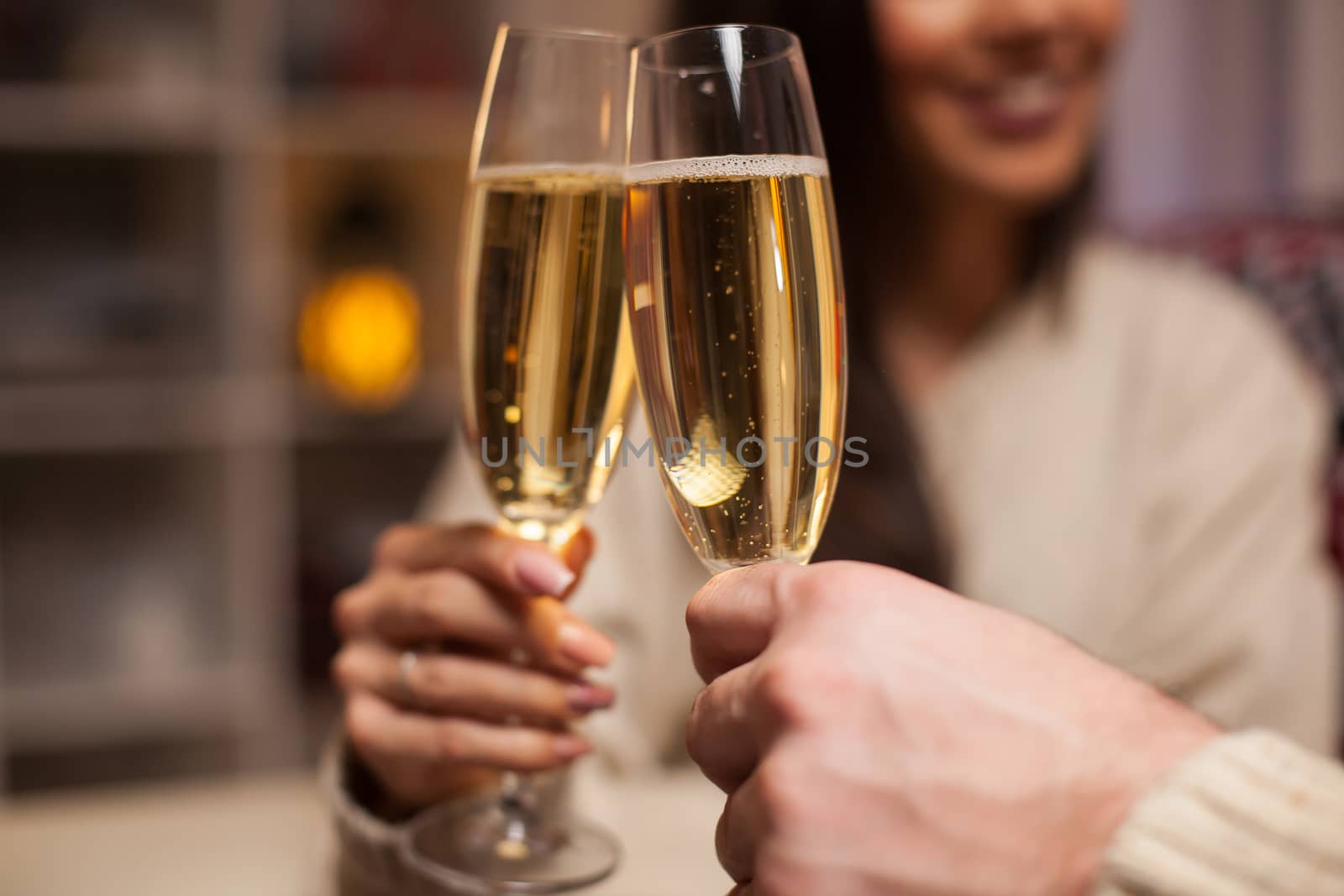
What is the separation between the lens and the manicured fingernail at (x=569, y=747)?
589 mm

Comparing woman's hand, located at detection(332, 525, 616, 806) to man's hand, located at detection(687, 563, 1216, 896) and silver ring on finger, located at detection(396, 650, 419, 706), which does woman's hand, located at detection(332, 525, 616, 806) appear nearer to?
silver ring on finger, located at detection(396, 650, 419, 706)

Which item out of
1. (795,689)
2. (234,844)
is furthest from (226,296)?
(795,689)

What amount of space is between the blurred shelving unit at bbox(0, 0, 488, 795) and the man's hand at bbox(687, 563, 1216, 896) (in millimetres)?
1714

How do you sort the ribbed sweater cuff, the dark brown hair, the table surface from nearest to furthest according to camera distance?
the ribbed sweater cuff, the table surface, the dark brown hair

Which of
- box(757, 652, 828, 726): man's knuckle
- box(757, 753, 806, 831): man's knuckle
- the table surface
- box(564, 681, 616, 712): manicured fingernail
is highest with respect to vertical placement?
box(757, 652, 828, 726): man's knuckle

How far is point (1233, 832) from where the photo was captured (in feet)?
1.10

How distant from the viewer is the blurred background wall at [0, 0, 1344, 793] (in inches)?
73.2

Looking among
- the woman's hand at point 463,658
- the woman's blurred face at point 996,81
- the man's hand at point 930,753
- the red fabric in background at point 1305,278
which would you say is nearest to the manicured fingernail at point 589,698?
the woman's hand at point 463,658

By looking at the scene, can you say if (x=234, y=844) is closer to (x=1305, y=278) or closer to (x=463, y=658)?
(x=463, y=658)

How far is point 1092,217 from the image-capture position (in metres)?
1.32

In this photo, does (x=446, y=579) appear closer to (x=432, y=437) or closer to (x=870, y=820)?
(x=870, y=820)

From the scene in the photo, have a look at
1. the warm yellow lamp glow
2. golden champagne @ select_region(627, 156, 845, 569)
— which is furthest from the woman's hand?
the warm yellow lamp glow

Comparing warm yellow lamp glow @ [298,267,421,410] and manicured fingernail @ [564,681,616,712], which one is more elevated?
manicured fingernail @ [564,681,616,712]

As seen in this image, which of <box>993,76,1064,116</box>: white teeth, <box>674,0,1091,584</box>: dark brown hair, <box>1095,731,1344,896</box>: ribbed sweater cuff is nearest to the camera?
<box>1095,731,1344,896</box>: ribbed sweater cuff
